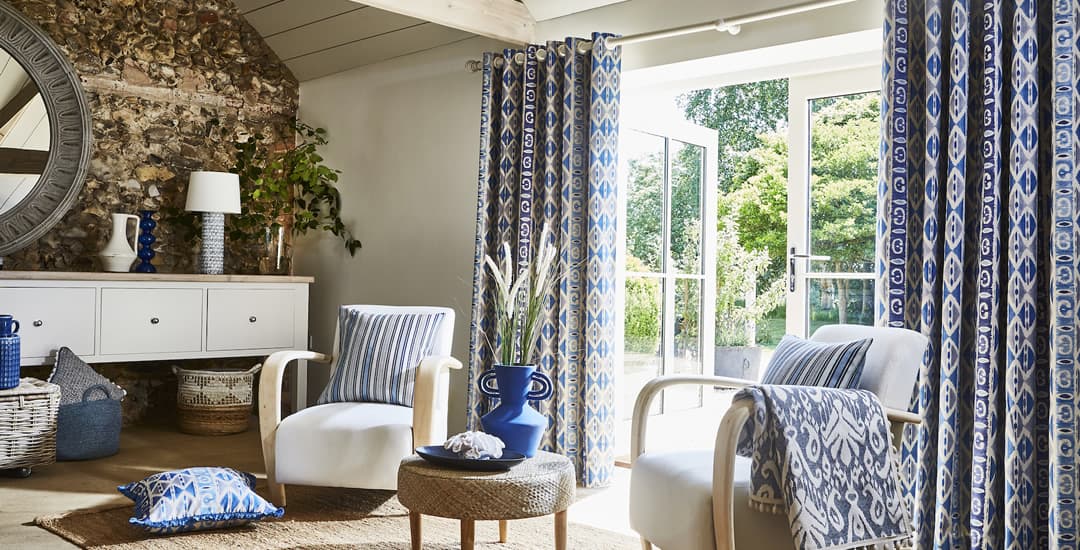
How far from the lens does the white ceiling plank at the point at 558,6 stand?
407 centimetres

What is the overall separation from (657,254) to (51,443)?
114 inches

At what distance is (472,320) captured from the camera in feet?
13.7

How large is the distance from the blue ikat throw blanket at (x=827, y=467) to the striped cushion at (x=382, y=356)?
161cm

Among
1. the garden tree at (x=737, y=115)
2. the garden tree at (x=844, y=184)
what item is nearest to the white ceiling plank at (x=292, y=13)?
the garden tree at (x=844, y=184)

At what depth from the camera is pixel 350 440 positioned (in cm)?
313

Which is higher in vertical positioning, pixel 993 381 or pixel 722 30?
pixel 722 30

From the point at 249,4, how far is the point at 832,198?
135 inches

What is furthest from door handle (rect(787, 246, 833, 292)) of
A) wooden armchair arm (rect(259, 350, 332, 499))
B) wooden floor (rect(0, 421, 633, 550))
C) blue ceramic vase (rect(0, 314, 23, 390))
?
blue ceramic vase (rect(0, 314, 23, 390))

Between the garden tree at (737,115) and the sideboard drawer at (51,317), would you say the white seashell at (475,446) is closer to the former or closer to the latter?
the sideboard drawer at (51,317)

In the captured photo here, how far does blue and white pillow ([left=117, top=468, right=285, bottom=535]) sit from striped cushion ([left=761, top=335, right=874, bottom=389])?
5.64 ft

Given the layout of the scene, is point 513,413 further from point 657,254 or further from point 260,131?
point 260,131

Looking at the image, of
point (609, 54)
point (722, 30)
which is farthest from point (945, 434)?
point (609, 54)

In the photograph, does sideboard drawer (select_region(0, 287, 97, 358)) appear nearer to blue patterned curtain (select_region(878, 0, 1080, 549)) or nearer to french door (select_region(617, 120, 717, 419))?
french door (select_region(617, 120, 717, 419))

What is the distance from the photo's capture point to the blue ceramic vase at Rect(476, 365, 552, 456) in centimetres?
268
